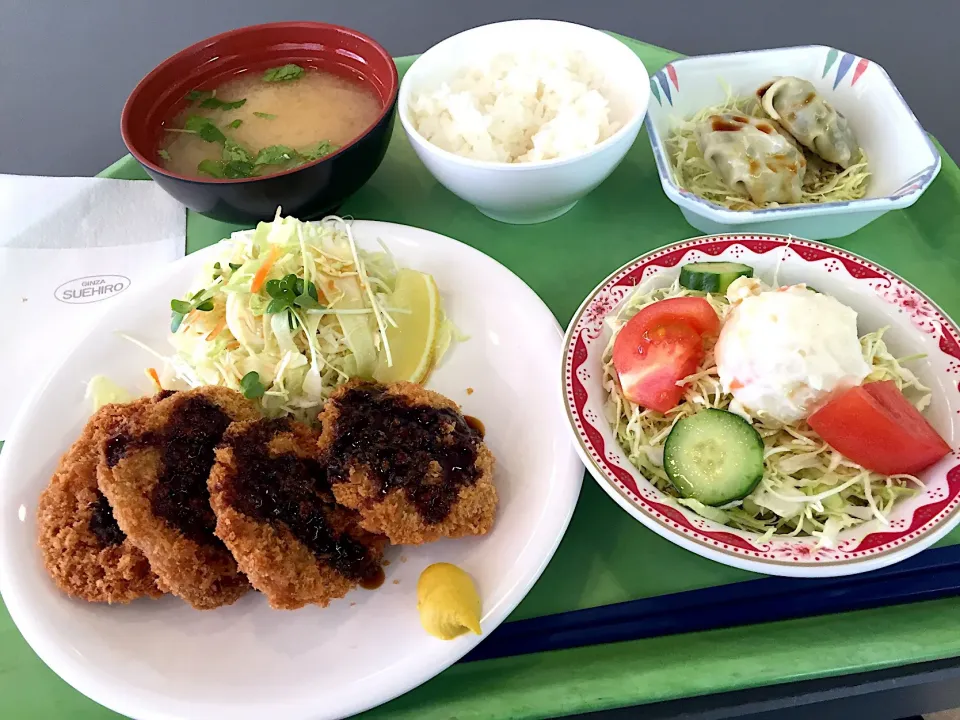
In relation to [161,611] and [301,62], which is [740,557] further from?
[301,62]

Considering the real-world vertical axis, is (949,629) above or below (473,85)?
below

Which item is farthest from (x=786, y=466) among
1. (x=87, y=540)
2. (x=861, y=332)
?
(x=87, y=540)

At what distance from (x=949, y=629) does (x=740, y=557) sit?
0.47m

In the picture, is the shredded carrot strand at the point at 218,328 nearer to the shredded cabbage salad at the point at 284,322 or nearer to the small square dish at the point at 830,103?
the shredded cabbage salad at the point at 284,322

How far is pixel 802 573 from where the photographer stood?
3.98 ft

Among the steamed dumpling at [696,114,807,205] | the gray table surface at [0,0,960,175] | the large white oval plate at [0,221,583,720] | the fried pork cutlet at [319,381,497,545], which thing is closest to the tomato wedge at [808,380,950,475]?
the large white oval plate at [0,221,583,720]

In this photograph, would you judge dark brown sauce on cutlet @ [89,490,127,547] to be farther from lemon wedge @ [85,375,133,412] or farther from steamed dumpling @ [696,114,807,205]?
steamed dumpling @ [696,114,807,205]

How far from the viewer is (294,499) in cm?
141

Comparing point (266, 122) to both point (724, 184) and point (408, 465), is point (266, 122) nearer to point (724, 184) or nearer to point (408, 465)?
point (408, 465)

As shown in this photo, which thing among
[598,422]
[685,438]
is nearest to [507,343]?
[598,422]

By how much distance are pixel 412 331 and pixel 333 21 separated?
106 inches

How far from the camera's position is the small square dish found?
1.78 meters

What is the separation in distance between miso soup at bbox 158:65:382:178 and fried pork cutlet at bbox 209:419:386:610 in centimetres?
92

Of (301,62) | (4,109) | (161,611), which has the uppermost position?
(301,62)
